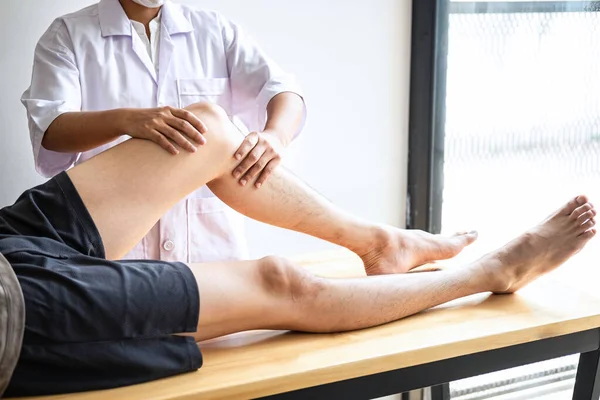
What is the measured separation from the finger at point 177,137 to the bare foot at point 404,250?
21.7 inches

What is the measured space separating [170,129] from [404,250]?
685 mm

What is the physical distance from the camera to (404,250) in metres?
1.96

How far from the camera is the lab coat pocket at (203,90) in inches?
83.0

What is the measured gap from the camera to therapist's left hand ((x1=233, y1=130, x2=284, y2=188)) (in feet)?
5.74

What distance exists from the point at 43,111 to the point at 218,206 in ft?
1.73

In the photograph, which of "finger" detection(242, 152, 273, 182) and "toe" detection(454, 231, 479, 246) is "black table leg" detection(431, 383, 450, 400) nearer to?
"toe" detection(454, 231, 479, 246)

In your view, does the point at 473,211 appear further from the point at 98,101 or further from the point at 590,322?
the point at 98,101

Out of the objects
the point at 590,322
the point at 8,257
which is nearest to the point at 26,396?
the point at 8,257

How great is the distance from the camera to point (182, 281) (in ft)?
4.80

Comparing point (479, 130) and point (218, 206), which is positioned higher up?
point (479, 130)

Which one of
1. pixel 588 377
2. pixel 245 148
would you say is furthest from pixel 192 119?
pixel 588 377

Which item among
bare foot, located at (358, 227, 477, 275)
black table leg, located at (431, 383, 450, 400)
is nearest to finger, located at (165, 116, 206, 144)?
bare foot, located at (358, 227, 477, 275)

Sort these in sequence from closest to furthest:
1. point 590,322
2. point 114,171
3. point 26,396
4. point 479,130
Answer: point 26,396 < point 114,171 < point 590,322 < point 479,130

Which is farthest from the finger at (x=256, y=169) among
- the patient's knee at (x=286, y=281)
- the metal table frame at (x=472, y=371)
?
the metal table frame at (x=472, y=371)
